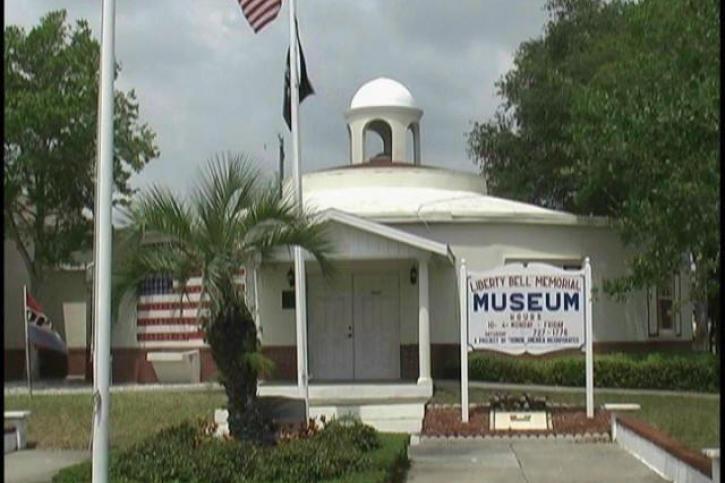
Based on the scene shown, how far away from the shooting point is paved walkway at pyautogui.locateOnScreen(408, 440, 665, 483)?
14.0 meters

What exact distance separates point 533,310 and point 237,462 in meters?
7.82

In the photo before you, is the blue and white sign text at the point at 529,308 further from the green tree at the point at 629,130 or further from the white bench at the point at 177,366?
the white bench at the point at 177,366

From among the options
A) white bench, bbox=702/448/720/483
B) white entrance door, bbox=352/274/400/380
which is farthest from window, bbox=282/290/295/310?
white bench, bbox=702/448/720/483

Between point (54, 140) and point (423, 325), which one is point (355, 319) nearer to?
point (423, 325)

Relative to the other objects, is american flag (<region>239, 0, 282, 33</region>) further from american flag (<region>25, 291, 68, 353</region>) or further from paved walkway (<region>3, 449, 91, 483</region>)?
american flag (<region>25, 291, 68, 353</region>)

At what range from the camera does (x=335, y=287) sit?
25922 mm

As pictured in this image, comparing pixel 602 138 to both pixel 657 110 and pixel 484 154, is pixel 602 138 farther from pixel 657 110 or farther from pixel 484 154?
pixel 484 154

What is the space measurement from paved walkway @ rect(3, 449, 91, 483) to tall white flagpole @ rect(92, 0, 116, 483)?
12.9 feet

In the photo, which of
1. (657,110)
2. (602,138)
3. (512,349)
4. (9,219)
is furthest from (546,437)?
(9,219)

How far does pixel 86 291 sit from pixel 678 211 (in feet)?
72.6

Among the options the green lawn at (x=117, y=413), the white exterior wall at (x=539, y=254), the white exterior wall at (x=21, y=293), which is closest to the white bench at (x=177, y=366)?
the green lawn at (x=117, y=413)

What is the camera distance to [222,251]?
14758 millimetres

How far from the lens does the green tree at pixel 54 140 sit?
27.2 metres

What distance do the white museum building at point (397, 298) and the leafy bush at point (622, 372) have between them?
4.03 ft
